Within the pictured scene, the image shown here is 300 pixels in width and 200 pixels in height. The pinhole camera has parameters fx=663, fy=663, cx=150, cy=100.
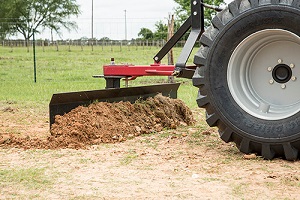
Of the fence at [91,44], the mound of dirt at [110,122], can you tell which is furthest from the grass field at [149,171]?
the fence at [91,44]

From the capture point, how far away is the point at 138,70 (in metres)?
7.77

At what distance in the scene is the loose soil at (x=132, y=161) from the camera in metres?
4.96

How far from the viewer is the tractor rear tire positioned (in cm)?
592

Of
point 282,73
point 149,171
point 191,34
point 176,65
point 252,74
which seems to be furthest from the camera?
point 191,34

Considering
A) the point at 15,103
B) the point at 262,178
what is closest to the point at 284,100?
the point at 262,178

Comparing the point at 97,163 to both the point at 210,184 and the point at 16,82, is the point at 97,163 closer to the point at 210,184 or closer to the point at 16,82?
the point at 210,184

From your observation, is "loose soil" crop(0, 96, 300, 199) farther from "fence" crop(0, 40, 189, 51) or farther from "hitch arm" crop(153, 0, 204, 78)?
"fence" crop(0, 40, 189, 51)

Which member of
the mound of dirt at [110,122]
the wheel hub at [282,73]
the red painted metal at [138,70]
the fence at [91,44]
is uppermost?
the wheel hub at [282,73]

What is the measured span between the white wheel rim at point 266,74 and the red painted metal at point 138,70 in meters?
1.25

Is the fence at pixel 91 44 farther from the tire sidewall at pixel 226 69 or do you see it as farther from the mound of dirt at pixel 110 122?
the tire sidewall at pixel 226 69

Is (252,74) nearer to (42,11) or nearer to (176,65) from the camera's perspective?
(176,65)

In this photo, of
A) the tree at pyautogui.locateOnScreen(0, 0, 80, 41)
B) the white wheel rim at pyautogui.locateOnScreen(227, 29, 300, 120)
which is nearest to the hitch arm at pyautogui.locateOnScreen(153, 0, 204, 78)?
the white wheel rim at pyautogui.locateOnScreen(227, 29, 300, 120)

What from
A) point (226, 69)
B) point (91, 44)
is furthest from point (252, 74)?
point (91, 44)

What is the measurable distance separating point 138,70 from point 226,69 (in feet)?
5.78
